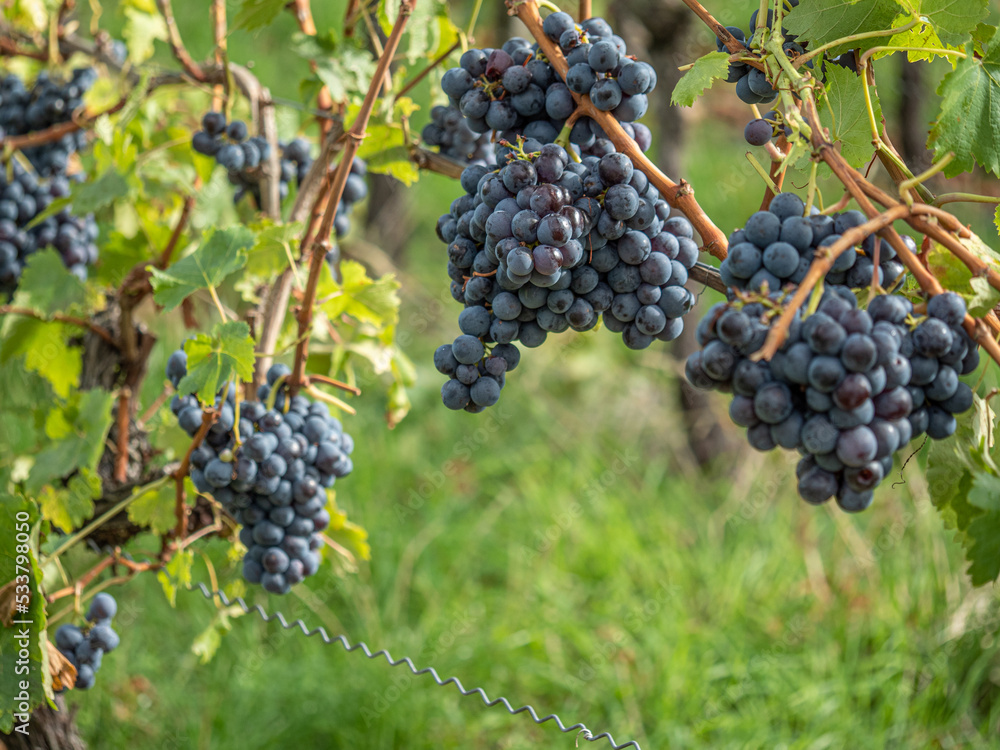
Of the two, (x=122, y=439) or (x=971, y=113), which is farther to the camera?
(x=122, y=439)

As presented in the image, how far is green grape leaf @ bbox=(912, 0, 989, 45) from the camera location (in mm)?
931

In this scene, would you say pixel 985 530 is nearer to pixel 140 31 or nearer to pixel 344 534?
pixel 344 534

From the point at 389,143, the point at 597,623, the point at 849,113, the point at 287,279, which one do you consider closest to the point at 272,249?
the point at 287,279

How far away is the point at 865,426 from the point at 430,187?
489 centimetres

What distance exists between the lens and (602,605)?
290 centimetres

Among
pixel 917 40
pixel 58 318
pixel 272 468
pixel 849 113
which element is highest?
pixel 917 40

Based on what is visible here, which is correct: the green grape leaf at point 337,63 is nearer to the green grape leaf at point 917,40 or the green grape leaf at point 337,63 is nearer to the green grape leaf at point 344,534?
the green grape leaf at point 344,534

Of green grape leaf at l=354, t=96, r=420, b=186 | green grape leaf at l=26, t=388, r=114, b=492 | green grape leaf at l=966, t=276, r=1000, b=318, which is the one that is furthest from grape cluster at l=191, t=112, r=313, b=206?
green grape leaf at l=966, t=276, r=1000, b=318

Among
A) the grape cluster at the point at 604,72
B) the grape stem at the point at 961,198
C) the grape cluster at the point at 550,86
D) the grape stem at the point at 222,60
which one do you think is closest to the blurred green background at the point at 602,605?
the grape stem at the point at 222,60

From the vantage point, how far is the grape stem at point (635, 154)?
944 mm

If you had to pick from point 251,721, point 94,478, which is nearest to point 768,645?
point 251,721

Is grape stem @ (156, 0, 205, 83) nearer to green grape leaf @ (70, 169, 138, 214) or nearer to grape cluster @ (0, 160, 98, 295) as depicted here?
green grape leaf @ (70, 169, 138, 214)

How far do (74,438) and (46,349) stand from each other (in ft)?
1.31

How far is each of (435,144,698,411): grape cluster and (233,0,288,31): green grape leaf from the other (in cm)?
68
